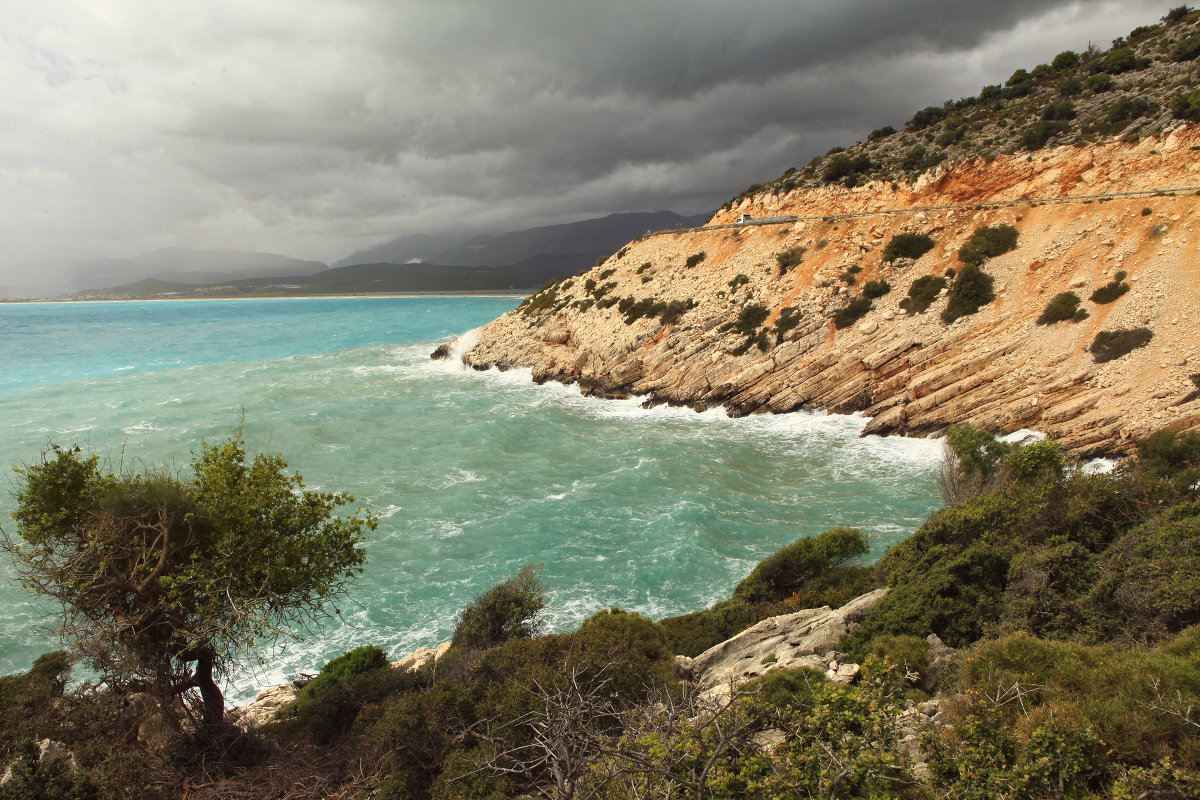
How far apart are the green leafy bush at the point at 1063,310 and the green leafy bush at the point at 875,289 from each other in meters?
8.36

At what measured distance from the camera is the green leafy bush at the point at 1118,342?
24.6 meters

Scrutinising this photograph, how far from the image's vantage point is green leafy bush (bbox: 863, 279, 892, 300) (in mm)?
34906

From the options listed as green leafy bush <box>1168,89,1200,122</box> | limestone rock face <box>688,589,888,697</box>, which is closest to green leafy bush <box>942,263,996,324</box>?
green leafy bush <box>1168,89,1200,122</box>

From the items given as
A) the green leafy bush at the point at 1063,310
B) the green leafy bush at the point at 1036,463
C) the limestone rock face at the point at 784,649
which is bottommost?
the limestone rock face at the point at 784,649

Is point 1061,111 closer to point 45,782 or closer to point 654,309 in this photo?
point 654,309

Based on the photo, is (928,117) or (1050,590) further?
(928,117)

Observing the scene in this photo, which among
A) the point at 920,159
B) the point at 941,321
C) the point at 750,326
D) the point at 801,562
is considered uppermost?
the point at 920,159

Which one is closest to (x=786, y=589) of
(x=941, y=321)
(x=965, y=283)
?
(x=941, y=321)

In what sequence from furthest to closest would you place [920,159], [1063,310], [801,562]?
[920,159]
[1063,310]
[801,562]

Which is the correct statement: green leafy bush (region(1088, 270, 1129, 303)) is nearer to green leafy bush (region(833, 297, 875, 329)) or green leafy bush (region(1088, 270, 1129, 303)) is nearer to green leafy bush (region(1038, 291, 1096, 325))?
green leafy bush (region(1038, 291, 1096, 325))

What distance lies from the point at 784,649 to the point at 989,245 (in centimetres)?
3295

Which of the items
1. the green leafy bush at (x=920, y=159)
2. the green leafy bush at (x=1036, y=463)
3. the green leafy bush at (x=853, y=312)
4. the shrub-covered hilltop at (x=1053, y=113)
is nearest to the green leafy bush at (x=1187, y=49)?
the shrub-covered hilltop at (x=1053, y=113)

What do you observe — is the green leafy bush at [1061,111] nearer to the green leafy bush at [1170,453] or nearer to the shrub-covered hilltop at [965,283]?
the shrub-covered hilltop at [965,283]

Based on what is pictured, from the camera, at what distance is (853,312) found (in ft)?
112
